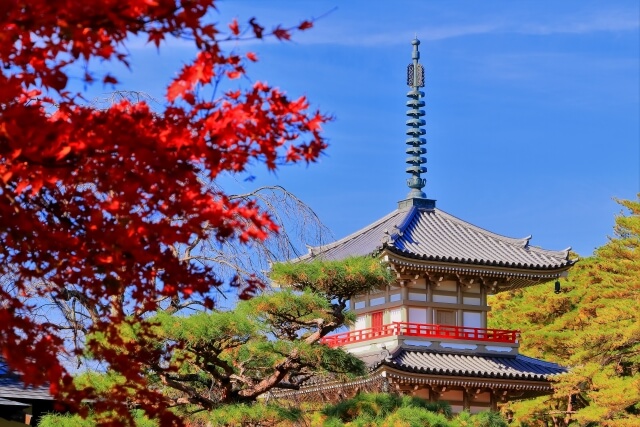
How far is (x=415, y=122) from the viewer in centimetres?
2539

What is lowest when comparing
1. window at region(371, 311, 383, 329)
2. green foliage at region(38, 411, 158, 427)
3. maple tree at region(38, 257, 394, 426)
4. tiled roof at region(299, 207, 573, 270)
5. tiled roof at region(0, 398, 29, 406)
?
green foliage at region(38, 411, 158, 427)

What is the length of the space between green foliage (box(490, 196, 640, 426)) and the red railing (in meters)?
1.73

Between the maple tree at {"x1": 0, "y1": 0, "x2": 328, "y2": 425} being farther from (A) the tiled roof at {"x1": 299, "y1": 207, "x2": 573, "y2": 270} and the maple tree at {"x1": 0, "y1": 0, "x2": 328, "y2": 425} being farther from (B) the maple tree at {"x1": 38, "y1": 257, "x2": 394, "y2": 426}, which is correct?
(A) the tiled roof at {"x1": 299, "y1": 207, "x2": 573, "y2": 270}

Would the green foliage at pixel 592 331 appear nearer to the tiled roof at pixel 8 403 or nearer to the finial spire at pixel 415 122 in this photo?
the finial spire at pixel 415 122

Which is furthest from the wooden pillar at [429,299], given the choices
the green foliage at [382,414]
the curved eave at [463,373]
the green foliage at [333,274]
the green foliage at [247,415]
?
the green foliage at [247,415]

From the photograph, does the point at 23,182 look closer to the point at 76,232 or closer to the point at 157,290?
the point at 76,232

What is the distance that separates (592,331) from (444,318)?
22.2ft

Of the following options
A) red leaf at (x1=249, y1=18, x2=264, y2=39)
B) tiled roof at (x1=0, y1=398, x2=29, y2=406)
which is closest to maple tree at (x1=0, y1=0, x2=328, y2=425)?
red leaf at (x1=249, y1=18, x2=264, y2=39)

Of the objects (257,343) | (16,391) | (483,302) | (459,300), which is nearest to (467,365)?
(459,300)

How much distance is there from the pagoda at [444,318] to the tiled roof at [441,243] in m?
0.03

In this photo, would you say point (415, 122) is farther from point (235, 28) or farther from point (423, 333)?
point (235, 28)

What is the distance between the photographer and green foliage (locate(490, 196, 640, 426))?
26.8 meters

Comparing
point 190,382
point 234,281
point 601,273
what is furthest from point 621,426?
point 234,281

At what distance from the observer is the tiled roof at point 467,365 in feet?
68.5
